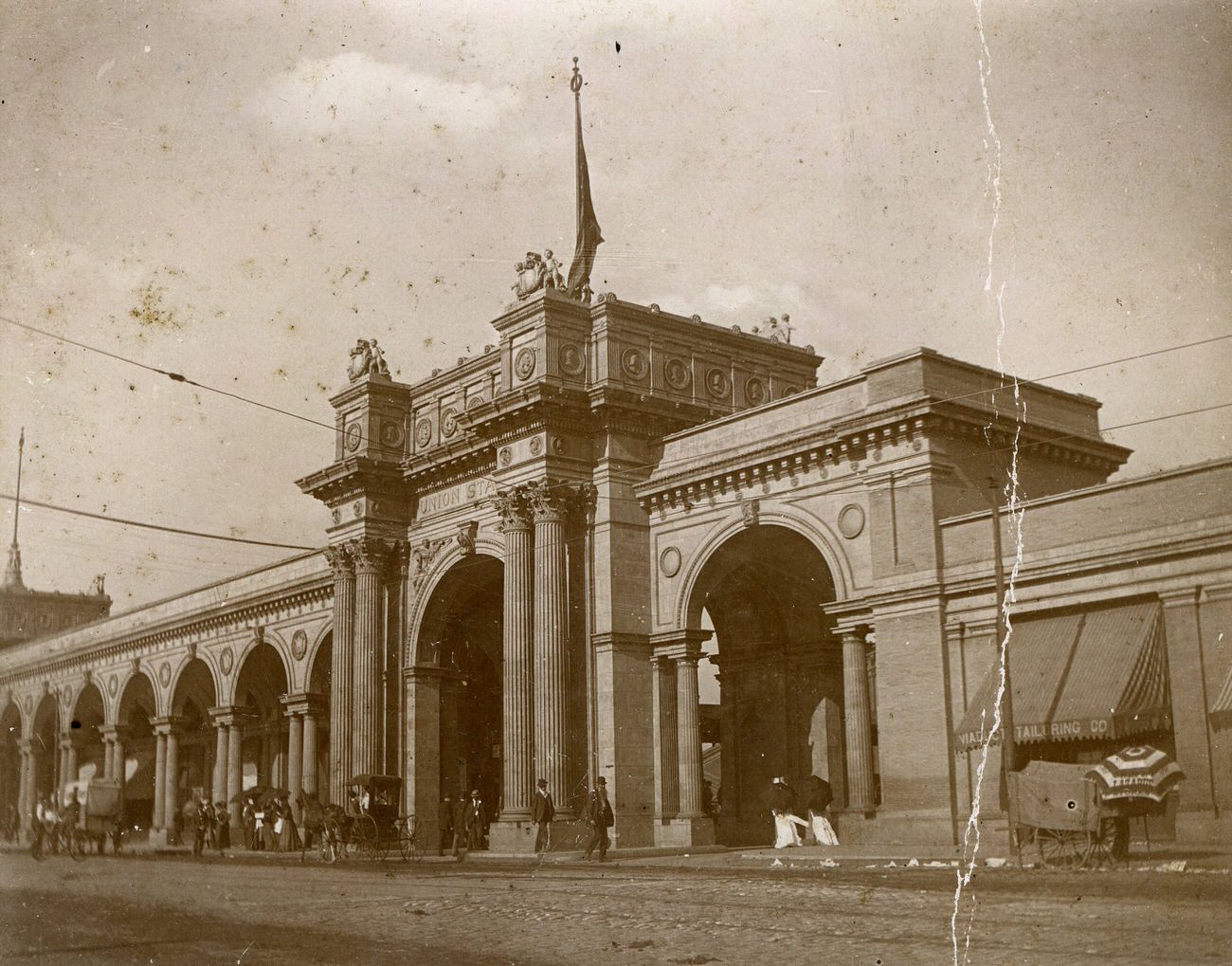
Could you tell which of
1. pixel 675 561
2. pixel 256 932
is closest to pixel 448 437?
pixel 675 561

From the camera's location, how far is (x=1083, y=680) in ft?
73.8

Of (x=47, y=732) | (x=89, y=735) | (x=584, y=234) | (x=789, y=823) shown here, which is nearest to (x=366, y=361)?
(x=584, y=234)

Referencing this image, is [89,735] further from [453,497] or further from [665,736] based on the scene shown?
[665,736]

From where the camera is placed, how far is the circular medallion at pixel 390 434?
125 feet

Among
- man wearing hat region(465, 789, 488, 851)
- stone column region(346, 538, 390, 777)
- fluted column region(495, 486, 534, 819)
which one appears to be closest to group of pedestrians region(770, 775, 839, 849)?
fluted column region(495, 486, 534, 819)

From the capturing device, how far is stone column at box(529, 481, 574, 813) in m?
30.3

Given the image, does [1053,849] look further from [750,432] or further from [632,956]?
[750,432]

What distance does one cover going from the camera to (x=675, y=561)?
102 feet

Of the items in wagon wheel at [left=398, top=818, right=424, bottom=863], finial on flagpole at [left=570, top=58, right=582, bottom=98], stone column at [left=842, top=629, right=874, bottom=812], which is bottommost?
wagon wheel at [left=398, top=818, right=424, bottom=863]

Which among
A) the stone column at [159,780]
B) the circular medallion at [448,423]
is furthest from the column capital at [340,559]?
the stone column at [159,780]

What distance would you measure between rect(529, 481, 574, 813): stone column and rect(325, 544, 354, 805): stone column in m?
8.49

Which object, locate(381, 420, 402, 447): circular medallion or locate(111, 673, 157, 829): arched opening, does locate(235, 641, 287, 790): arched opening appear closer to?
locate(111, 673, 157, 829): arched opening

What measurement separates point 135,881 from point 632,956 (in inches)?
511

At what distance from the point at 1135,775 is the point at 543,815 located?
562 inches
